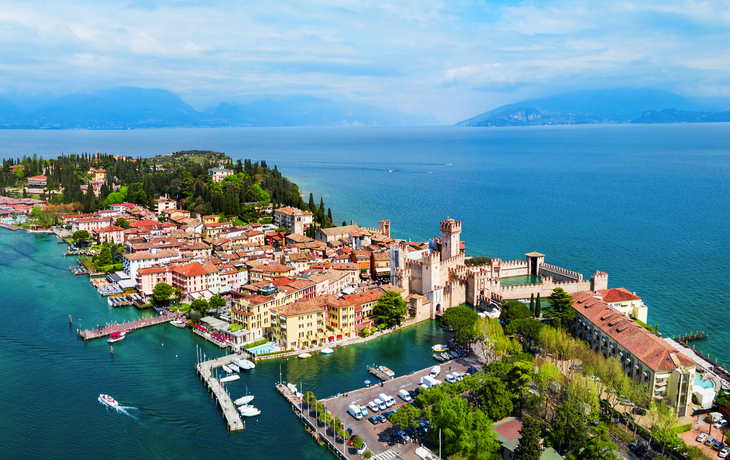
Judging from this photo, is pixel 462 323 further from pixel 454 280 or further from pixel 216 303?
pixel 216 303

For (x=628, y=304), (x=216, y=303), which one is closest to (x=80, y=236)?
(x=216, y=303)

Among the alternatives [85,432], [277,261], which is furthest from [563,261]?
[85,432]

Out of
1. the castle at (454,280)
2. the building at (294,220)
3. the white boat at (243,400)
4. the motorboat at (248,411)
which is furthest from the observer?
the building at (294,220)

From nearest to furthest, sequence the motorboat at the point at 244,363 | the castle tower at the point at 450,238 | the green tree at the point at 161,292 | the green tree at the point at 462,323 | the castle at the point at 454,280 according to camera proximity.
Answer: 1. the motorboat at the point at 244,363
2. the green tree at the point at 462,323
3. the green tree at the point at 161,292
4. the castle at the point at 454,280
5. the castle tower at the point at 450,238

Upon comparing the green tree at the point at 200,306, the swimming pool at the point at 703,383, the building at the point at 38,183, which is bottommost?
the swimming pool at the point at 703,383

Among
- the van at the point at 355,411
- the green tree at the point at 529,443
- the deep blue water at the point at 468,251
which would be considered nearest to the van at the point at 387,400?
the van at the point at 355,411

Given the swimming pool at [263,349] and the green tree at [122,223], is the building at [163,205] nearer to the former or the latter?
the green tree at [122,223]
